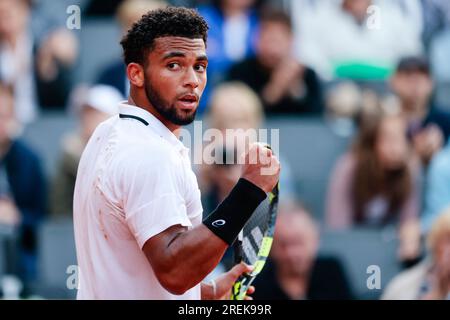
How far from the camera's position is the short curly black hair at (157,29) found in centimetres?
317

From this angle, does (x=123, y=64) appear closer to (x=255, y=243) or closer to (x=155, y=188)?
(x=255, y=243)

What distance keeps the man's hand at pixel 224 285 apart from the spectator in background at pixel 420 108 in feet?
12.7

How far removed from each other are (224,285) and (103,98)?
11.7 feet

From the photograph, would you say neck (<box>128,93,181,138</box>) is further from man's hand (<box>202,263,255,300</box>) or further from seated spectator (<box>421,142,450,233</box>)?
seated spectator (<box>421,142,450,233</box>)

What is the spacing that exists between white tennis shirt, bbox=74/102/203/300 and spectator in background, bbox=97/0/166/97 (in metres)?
3.92

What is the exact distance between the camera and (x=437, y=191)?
6.85 meters

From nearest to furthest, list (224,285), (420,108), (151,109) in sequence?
(151,109) → (224,285) → (420,108)

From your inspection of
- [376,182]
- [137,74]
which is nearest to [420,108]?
[376,182]

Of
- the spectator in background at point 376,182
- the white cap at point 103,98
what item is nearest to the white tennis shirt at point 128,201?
the white cap at point 103,98

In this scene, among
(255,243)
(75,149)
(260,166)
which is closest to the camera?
(260,166)

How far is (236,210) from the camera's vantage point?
10.0 feet

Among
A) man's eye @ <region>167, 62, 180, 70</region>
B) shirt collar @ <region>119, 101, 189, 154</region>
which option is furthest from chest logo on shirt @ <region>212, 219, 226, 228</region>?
man's eye @ <region>167, 62, 180, 70</region>

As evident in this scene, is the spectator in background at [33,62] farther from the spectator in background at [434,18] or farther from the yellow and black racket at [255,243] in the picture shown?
the yellow and black racket at [255,243]
